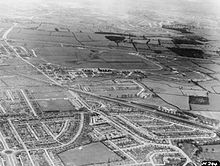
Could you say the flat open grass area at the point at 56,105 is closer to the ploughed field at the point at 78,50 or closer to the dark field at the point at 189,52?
the ploughed field at the point at 78,50

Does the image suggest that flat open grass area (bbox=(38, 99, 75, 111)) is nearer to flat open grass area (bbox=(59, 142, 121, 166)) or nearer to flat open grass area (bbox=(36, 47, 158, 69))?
flat open grass area (bbox=(59, 142, 121, 166))

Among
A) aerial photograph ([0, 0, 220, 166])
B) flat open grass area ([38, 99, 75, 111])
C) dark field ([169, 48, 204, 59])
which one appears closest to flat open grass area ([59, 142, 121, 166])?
aerial photograph ([0, 0, 220, 166])

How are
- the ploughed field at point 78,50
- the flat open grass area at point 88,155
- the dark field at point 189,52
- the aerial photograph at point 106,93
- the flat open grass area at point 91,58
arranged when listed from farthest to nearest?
the dark field at point 189,52, the ploughed field at point 78,50, the flat open grass area at point 91,58, the aerial photograph at point 106,93, the flat open grass area at point 88,155

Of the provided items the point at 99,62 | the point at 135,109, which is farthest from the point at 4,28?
the point at 135,109

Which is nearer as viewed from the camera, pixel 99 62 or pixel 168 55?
pixel 99 62

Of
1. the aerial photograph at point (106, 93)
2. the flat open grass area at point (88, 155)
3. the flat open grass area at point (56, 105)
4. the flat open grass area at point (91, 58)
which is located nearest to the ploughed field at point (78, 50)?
the flat open grass area at point (91, 58)

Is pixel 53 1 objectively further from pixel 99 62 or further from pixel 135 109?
pixel 135 109

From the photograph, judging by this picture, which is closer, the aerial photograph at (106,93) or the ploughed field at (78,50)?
the aerial photograph at (106,93)
